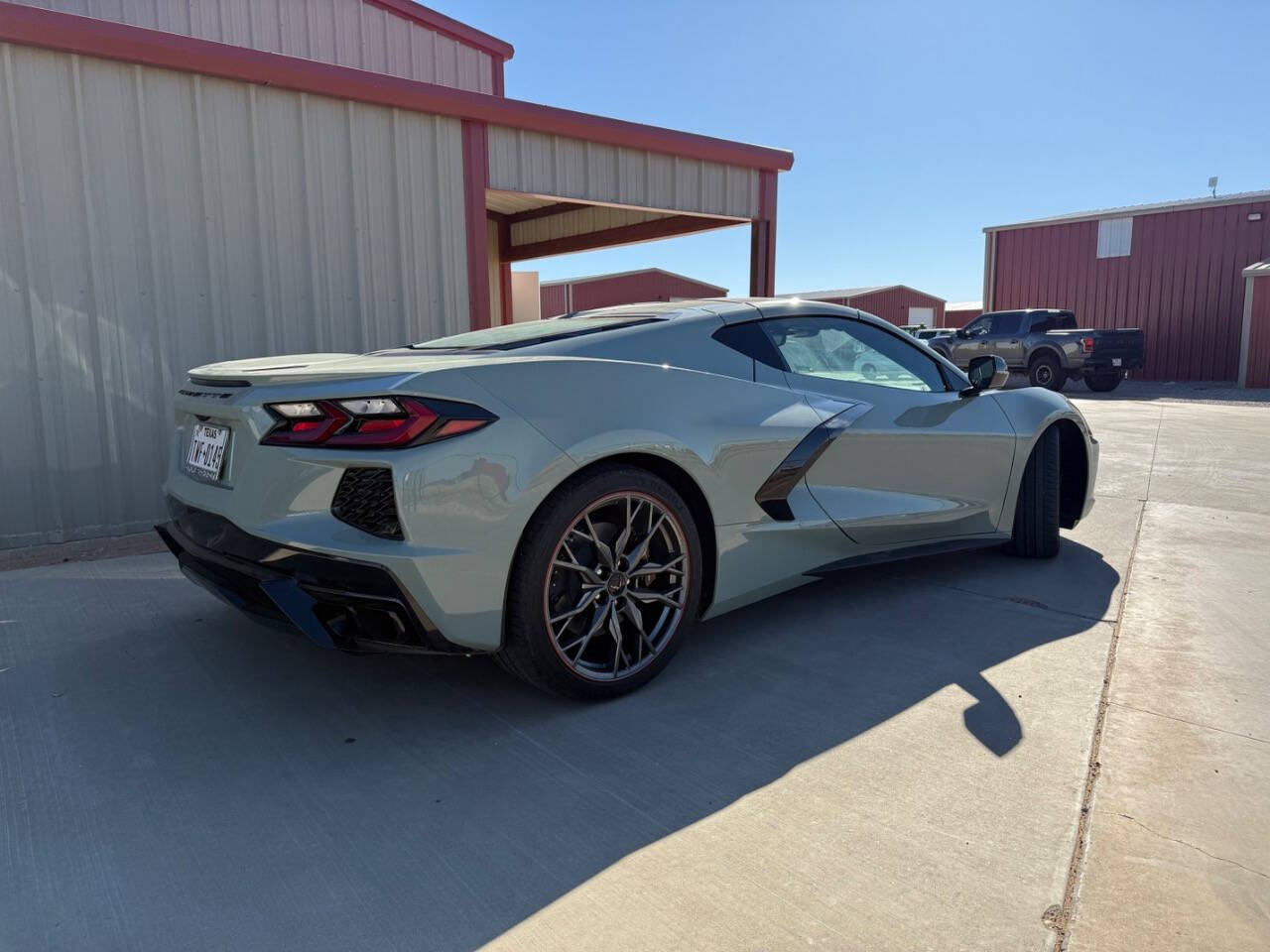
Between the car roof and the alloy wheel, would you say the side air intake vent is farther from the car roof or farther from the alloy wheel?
the car roof

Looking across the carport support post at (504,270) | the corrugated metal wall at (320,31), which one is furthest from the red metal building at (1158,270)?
the corrugated metal wall at (320,31)

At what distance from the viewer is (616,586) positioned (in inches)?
110

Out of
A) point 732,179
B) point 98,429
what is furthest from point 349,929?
point 732,179

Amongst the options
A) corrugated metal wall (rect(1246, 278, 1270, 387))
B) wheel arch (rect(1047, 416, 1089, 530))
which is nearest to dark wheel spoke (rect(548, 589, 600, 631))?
wheel arch (rect(1047, 416, 1089, 530))

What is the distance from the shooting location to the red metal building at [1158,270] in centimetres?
2034

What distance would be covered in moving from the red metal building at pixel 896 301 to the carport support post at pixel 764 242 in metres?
31.7

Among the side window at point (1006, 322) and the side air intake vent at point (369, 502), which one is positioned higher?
the side window at point (1006, 322)

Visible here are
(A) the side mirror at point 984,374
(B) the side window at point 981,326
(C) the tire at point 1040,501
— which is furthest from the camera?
(B) the side window at point 981,326

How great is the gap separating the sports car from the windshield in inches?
0.8

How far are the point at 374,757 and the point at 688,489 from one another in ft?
4.30

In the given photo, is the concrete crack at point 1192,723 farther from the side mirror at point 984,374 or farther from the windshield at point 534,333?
the windshield at point 534,333

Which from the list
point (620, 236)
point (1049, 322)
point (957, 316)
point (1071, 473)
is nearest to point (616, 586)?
point (1071, 473)

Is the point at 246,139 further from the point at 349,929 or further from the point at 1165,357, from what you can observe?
the point at 1165,357

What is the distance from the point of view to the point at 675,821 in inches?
86.5
